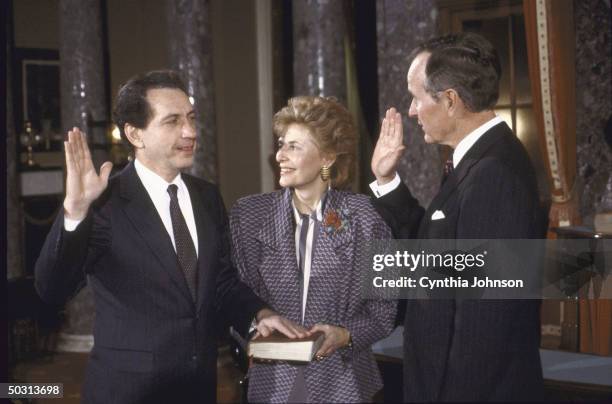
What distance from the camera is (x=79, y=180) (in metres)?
1.86

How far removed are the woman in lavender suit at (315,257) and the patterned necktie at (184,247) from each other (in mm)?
190

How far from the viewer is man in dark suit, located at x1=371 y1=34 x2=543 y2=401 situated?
5.66 ft

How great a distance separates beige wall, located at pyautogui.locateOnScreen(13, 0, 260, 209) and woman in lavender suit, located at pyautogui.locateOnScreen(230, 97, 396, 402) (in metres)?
4.63

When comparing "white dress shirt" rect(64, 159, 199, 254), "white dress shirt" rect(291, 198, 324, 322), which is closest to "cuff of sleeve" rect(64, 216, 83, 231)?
"white dress shirt" rect(64, 159, 199, 254)

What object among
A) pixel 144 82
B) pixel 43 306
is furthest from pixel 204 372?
pixel 43 306

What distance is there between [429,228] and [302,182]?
58cm

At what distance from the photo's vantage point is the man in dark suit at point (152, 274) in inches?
80.4

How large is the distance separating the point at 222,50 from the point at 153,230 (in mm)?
5295

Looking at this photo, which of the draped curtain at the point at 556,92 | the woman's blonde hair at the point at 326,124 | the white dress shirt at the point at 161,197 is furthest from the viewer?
the draped curtain at the point at 556,92

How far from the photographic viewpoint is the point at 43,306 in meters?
4.62

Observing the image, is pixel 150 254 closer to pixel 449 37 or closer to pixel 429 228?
pixel 429 228

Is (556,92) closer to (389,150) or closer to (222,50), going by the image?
(389,150)

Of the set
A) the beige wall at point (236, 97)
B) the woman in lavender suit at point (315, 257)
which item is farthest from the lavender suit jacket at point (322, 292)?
the beige wall at point (236, 97)

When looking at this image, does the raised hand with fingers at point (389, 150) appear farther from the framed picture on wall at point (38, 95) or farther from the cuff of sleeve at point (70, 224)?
the framed picture on wall at point (38, 95)
